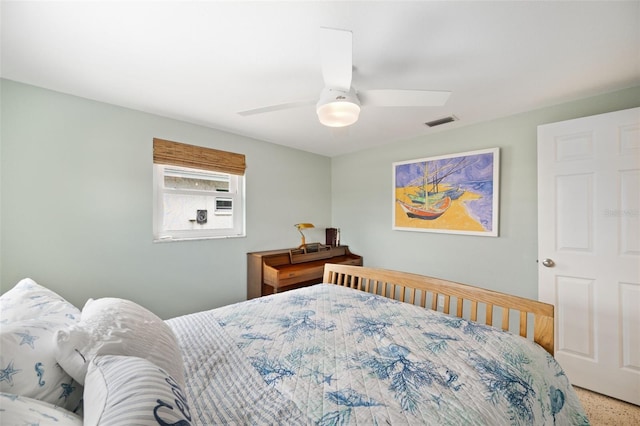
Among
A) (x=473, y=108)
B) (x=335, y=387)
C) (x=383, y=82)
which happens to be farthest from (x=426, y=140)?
(x=335, y=387)

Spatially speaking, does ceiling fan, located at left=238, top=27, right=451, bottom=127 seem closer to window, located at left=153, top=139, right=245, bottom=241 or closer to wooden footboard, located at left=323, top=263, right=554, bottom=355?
wooden footboard, located at left=323, top=263, right=554, bottom=355

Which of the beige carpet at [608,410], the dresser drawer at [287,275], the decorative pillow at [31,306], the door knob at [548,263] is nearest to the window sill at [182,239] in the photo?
the dresser drawer at [287,275]

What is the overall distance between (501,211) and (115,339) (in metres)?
2.99

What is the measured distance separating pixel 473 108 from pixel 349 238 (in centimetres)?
225

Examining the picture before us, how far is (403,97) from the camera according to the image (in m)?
1.44

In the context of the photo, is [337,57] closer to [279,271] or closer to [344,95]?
[344,95]

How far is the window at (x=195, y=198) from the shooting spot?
253 cm

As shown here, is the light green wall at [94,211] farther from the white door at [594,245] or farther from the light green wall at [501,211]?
the white door at [594,245]

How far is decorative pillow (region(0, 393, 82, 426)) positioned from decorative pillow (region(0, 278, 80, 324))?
420 mm

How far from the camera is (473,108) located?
90.4 inches

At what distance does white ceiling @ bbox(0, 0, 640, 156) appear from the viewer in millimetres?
1221

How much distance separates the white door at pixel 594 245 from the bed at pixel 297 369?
1.13 m

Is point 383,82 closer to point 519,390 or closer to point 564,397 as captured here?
point 519,390

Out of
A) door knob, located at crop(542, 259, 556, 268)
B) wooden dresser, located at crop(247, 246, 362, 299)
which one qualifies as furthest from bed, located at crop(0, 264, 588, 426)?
wooden dresser, located at crop(247, 246, 362, 299)
